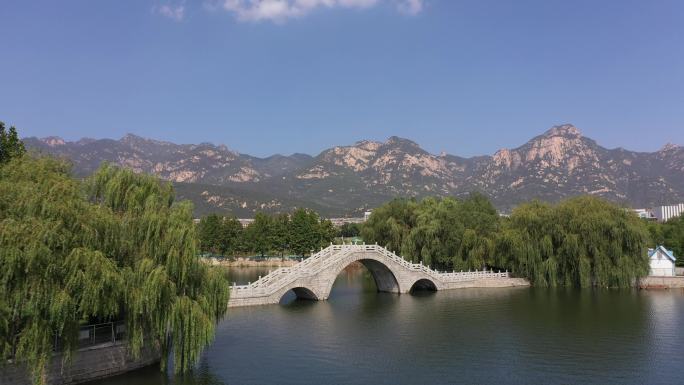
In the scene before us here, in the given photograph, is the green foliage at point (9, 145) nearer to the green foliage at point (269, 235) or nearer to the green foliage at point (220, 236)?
the green foliage at point (269, 235)

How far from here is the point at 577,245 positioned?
42.3 metres

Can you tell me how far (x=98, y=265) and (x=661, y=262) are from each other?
47395 mm

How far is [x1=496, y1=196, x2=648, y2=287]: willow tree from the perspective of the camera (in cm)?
4181

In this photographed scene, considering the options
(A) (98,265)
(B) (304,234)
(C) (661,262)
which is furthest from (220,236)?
(A) (98,265)

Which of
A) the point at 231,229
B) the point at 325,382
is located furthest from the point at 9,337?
the point at 231,229

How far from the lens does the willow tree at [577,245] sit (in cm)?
4181

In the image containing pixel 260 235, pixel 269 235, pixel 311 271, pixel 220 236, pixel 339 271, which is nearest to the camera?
pixel 311 271

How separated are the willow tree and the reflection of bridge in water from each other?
273 cm

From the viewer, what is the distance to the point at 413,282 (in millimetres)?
42562

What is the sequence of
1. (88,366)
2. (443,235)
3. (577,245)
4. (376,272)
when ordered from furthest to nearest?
(443,235)
(376,272)
(577,245)
(88,366)

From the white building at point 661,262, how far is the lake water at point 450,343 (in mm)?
9610

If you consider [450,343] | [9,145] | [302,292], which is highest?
[9,145]

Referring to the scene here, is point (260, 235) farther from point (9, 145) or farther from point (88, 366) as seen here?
point (88, 366)

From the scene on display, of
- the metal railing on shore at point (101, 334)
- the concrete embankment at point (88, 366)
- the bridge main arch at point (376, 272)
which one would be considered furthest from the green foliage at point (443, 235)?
the metal railing on shore at point (101, 334)
